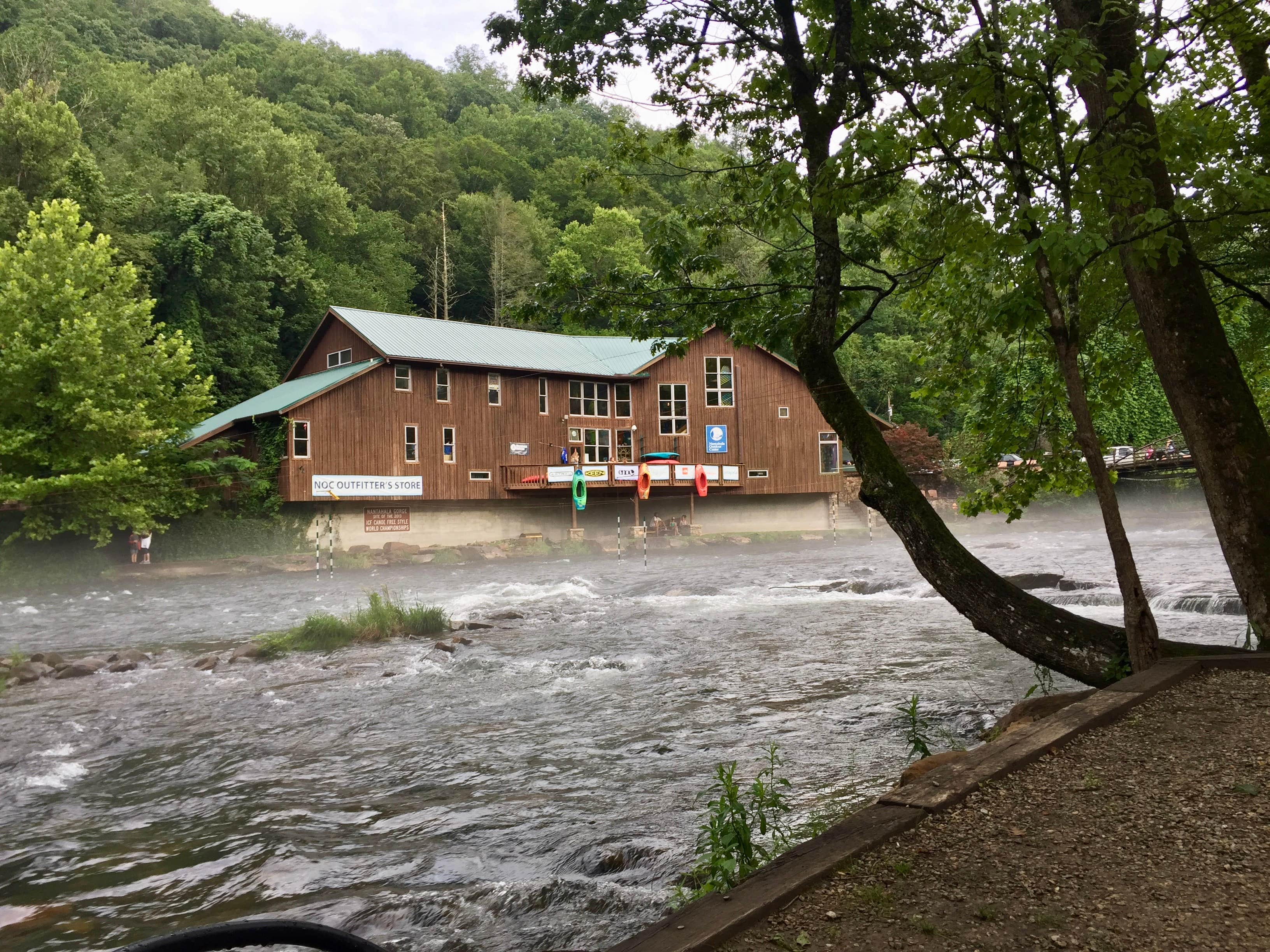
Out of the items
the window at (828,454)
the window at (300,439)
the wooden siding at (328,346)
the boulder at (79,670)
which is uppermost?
the wooden siding at (328,346)

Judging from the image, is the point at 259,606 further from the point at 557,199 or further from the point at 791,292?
the point at 557,199

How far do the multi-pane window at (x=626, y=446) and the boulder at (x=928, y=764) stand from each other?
3551cm

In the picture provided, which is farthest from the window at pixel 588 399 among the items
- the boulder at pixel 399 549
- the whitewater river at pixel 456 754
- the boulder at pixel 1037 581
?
the boulder at pixel 1037 581

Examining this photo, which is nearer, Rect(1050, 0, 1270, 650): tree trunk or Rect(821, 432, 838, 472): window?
Rect(1050, 0, 1270, 650): tree trunk

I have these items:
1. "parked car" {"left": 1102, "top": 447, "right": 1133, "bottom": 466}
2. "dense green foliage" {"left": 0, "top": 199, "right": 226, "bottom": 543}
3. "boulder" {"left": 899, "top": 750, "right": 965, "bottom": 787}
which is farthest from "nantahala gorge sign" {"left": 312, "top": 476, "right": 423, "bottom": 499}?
"boulder" {"left": 899, "top": 750, "right": 965, "bottom": 787}

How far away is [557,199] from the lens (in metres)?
72.1

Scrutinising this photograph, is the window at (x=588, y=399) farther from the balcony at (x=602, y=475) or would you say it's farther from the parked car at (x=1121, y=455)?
the parked car at (x=1121, y=455)

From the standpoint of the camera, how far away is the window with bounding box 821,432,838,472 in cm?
4531

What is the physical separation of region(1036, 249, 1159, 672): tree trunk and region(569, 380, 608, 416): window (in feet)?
115

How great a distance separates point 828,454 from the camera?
1799 inches

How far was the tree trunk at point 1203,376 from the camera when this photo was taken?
6.37 metres

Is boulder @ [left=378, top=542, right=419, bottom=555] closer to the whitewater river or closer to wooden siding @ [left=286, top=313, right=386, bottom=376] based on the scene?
wooden siding @ [left=286, top=313, right=386, bottom=376]

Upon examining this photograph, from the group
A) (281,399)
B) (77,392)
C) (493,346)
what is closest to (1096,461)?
(77,392)

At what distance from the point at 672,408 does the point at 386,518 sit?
45.1ft
